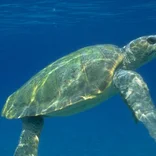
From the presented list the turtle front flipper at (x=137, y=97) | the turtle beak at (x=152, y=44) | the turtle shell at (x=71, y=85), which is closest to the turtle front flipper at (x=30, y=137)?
the turtle shell at (x=71, y=85)

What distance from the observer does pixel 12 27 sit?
3412cm

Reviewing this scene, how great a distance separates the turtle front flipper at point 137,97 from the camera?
591 centimetres

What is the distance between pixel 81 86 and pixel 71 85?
0.22m

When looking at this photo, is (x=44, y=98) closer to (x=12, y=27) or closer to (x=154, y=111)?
(x=154, y=111)

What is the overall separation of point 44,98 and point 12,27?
27997 millimetres

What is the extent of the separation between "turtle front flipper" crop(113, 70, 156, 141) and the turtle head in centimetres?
75

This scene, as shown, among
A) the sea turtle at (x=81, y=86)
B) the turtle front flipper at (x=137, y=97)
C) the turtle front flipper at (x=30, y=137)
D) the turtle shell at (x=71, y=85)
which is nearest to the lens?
the turtle front flipper at (x=137, y=97)

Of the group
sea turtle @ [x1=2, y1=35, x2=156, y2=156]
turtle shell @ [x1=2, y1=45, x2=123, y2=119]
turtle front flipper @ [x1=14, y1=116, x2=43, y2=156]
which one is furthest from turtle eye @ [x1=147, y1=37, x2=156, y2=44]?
turtle front flipper @ [x1=14, y1=116, x2=43, y2=156]

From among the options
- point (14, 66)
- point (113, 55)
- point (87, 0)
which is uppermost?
point (113, 55)

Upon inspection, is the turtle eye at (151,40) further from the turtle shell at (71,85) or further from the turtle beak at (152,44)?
the turtle shell at (71,85)

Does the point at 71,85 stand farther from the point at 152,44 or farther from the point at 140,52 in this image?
the point at 152,44

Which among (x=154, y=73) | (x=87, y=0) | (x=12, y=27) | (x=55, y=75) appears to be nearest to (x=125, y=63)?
(x=55, y=75)

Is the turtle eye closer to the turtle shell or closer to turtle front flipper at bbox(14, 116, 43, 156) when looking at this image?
the turtle shell

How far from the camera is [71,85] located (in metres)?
7.01
